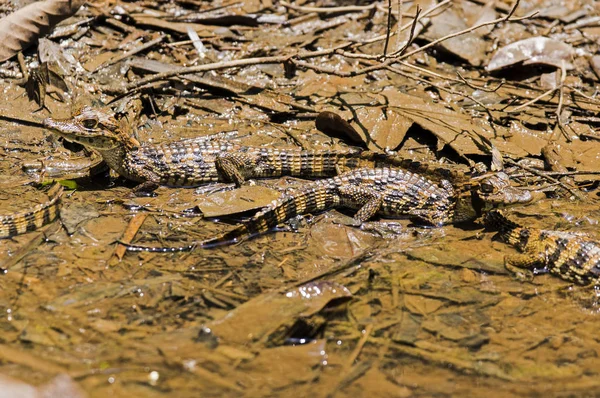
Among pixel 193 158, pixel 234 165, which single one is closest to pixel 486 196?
pixel 234 165

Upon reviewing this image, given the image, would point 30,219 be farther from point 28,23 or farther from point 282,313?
point 28,23

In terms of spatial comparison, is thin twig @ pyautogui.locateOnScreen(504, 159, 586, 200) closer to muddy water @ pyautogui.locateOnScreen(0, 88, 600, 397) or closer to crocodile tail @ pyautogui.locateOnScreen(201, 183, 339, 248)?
muddy water @ pyautogui.locateOnScreen(0, 88, 600, 397)

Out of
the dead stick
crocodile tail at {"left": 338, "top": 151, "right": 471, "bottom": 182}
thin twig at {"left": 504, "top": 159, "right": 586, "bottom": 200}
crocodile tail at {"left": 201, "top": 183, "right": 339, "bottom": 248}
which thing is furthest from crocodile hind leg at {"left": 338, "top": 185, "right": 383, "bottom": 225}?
the dead stick

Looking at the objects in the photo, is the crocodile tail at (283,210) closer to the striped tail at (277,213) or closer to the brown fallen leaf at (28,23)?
the striped tail at (277,213)

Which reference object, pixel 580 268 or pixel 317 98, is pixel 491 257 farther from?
pixel 317 98

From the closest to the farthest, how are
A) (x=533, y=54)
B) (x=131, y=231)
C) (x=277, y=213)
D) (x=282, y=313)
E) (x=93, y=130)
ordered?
(x=282, y=313), (x=131, y=231), (x=277, y=213), (x=93, y=130), (x=533, y=54)
